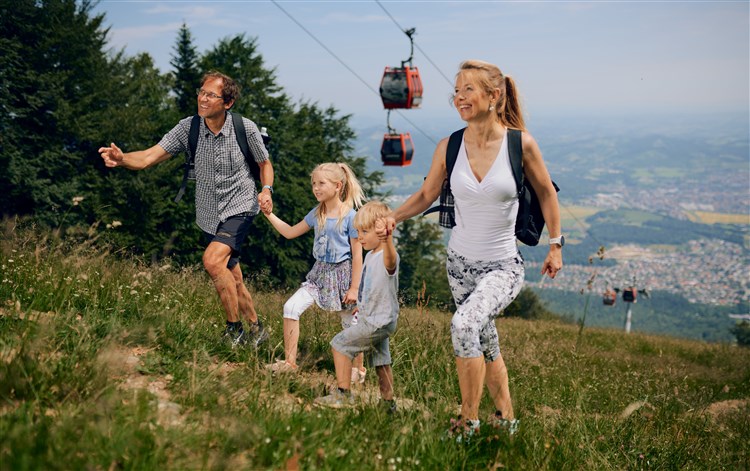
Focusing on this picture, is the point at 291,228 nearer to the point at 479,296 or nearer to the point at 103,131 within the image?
the point at 479,296

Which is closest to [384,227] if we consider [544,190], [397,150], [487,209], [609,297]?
[487,209]

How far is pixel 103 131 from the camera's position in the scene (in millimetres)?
38000

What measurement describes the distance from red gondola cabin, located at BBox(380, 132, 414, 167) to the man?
79.2 feet

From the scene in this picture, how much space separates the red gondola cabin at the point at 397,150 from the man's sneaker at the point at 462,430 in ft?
85.9

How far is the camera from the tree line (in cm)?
3522

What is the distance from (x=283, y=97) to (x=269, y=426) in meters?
46.9

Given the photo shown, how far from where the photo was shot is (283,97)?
48219mm

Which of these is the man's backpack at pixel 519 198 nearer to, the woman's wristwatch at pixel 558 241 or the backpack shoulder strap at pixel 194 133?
the woman's wristwatch at pixel 558 241

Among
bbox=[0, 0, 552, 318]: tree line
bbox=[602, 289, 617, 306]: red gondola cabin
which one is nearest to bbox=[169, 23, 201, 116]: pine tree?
bbox=[0, 0, 552, 318]: tree line

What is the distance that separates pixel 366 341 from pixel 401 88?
23.9 meters

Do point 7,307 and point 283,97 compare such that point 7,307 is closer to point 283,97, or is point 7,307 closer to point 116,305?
point 116,305

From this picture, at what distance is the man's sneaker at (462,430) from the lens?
3.55 meters

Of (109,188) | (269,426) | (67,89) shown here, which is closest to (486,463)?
(269,426)

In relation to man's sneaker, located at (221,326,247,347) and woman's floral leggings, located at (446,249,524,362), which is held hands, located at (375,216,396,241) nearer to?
woman's floral leggings, located at (446,249,524,362)
